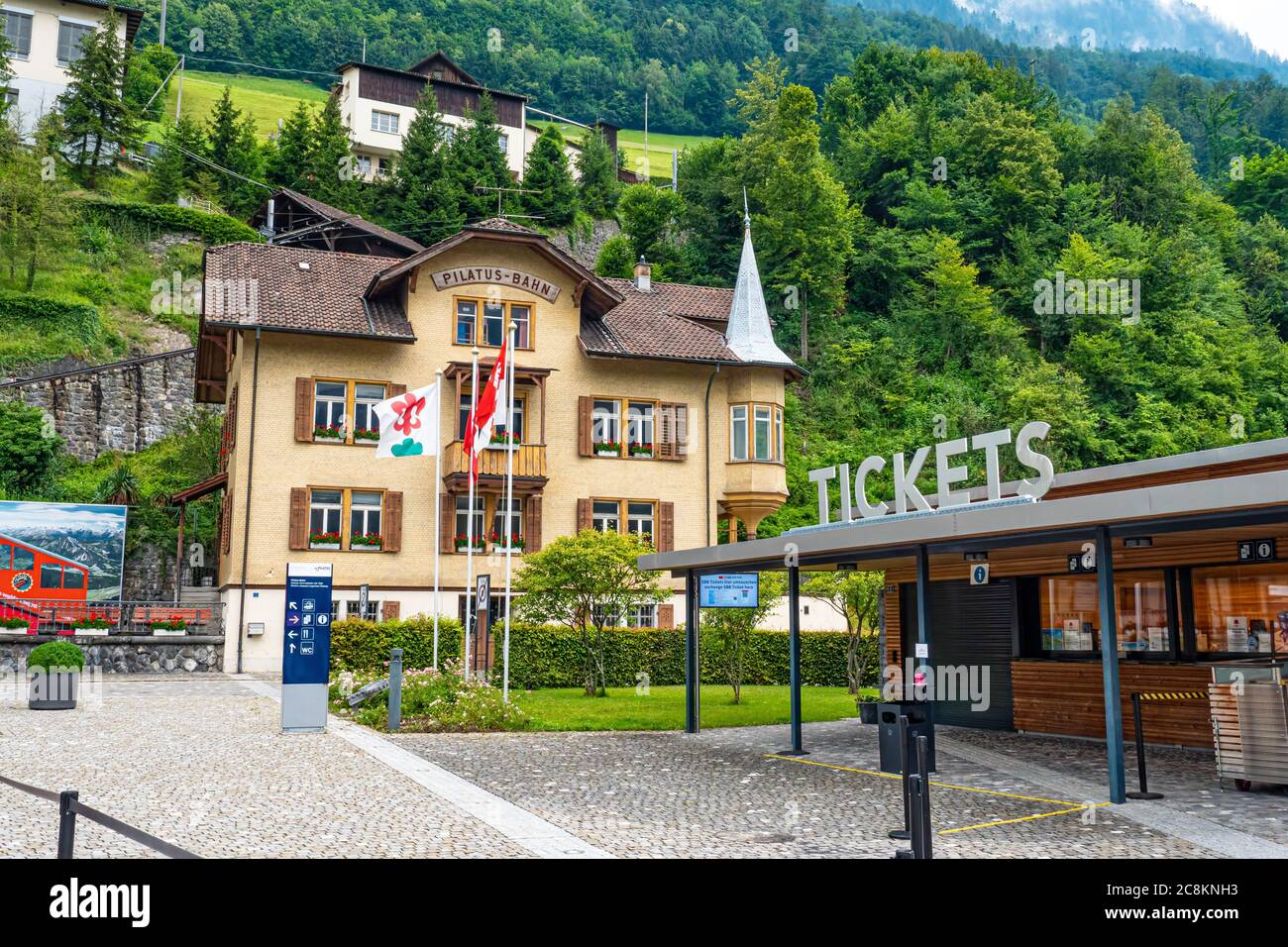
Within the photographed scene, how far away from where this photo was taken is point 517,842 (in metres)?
9.27

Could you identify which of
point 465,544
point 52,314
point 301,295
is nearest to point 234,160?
point 52,314

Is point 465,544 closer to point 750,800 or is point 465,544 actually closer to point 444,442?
point 444,442

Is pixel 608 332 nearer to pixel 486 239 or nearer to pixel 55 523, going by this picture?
pixel 486 239

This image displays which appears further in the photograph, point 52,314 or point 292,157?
point 292,157

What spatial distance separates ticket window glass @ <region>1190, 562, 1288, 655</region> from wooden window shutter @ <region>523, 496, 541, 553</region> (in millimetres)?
21040

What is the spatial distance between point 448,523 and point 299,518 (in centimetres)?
399

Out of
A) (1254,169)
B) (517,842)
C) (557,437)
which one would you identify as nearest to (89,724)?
(517,842)

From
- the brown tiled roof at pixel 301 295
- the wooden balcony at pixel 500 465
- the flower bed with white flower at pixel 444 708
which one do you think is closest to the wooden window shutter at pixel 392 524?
the wooden balcony at pixel 500 465

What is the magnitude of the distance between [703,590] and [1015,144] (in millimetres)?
44749

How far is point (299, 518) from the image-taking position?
3188cm

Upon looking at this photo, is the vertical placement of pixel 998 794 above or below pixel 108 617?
below

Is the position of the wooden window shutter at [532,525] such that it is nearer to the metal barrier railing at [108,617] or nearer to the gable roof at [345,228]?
the metal barrier railing at [108,617]

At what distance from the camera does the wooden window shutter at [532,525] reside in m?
34.0

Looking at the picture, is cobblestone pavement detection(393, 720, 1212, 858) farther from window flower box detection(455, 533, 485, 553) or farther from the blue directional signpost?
window flower box detection(455, 533, 485, 553)
